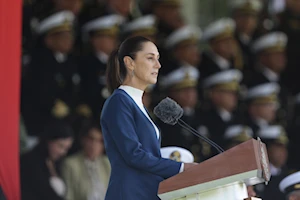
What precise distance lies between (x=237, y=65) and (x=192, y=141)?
3.79 ft

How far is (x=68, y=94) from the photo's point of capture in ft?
17.0

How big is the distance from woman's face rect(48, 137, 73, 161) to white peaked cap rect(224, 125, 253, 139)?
1.57 meters

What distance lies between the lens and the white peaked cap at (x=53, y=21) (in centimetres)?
518

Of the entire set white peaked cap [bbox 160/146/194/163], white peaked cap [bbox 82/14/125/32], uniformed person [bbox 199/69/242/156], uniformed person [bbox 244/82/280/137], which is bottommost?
uniformed person [bbox 244/82/280/137]

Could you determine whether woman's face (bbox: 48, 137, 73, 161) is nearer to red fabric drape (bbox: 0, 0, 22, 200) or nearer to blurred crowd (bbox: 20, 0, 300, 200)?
blurred crowd (bbox: 20, 0, 300, 200)

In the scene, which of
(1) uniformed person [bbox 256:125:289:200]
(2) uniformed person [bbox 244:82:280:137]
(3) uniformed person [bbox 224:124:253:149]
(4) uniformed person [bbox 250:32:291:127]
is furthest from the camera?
(4) uniformed person [bbox 250:32:291:127]

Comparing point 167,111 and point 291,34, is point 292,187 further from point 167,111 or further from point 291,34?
point 291,34

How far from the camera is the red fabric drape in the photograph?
12.0 feet

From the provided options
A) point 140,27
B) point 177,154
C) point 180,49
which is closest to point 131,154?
point 177,154

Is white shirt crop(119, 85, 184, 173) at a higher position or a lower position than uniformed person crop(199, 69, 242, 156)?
higher

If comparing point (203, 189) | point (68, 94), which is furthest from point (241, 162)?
point (68, 94)

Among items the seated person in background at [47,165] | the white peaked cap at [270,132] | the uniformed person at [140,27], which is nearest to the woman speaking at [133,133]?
the seated person in background at [47,165]

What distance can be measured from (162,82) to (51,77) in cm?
124

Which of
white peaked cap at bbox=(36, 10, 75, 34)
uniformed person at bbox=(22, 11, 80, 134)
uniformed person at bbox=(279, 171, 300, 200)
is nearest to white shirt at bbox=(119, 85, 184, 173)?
uniformed person at bbox=(279, 171, 300, 200)
